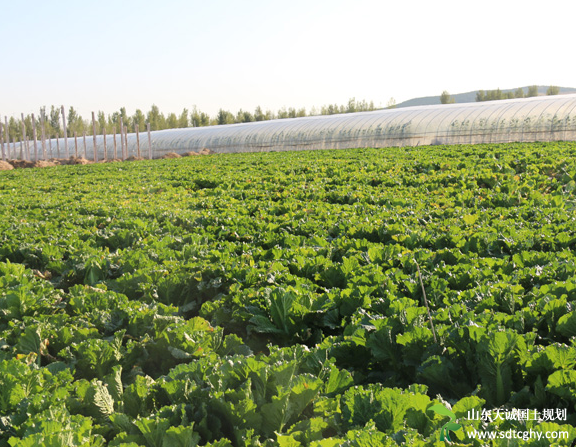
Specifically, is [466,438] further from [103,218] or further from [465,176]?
[465,176]

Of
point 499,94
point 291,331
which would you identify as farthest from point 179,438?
point 499,94

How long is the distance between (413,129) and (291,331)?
27589 millimetres

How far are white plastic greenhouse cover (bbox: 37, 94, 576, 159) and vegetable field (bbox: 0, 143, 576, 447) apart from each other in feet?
68.9

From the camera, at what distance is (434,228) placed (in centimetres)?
587

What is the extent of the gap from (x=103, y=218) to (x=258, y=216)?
2.52 m

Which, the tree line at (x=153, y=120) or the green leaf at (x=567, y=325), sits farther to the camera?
the tree line at (x=153, y=120)

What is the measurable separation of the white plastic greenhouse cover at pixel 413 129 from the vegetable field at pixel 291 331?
68.9 ft

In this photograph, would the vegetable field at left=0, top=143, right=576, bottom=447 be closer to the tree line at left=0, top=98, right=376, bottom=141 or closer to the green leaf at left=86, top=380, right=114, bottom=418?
the green leaf at left=86, top=380, right=114, bottom=418

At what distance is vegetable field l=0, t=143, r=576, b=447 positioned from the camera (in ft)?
7.11

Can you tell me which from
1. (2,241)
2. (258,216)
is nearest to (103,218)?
(2,241)

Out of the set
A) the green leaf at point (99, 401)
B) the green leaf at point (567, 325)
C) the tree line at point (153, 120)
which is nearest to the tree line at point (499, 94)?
the tree line at point (153, 120)

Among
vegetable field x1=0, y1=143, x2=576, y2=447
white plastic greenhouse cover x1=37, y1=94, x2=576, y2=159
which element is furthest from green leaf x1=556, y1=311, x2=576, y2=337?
white plastic greenhouse cover x1=37, y1=94, x2=576, y2=159

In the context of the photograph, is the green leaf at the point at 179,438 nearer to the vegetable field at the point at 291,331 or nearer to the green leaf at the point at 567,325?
the vegetable field at the point at 291,331

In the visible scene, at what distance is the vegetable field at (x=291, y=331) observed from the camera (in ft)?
7.11
